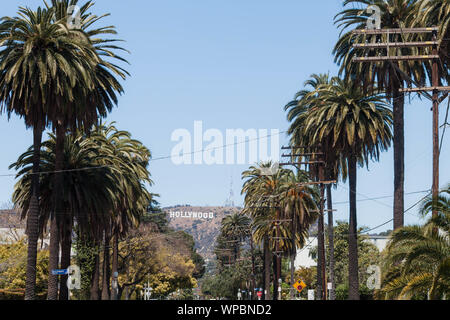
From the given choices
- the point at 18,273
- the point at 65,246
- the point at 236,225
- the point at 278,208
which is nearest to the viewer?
the point at 65,246

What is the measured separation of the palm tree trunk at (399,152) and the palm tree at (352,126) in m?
7.45

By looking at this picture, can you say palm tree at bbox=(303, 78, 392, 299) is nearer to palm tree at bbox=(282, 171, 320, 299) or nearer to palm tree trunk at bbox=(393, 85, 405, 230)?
palm tree trunk at bbox=(393, 85, 405, 230)

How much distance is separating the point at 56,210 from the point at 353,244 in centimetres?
2519

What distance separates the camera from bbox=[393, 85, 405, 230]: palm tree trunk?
1869 inches

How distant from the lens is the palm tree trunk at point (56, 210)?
45125 millimetres

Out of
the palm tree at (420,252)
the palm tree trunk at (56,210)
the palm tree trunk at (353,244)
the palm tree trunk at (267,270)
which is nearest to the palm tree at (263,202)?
the palm tree trunk at (267,270)

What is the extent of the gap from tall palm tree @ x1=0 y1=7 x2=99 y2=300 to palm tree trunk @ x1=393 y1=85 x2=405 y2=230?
21.3 meters

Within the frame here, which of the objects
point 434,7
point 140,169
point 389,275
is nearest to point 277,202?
point 140,169

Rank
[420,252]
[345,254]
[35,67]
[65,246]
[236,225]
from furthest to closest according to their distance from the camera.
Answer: [236,225], [345,254], [65,246], [35,67], [420,252]

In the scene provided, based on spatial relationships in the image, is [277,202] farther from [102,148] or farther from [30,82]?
[30,82]

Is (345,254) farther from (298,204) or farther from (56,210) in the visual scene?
(56,210)

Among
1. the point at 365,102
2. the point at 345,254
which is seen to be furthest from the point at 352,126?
the point at 345,254

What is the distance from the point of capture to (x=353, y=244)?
5903cm

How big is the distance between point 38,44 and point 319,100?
2680cm
